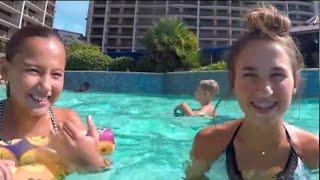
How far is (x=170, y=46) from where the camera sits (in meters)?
24.0

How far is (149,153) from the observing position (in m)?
4.40

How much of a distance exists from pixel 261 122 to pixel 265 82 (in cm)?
21

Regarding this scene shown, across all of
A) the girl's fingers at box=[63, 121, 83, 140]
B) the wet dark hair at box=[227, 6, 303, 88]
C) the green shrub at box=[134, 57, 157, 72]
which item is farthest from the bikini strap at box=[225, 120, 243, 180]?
the green shrub at box=[134, 57, 157, 72]

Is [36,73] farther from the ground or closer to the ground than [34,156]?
farther from the ground

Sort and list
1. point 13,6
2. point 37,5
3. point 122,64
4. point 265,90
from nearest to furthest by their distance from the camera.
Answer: point 265,90
point 122,64
point 13,6
point 37,5

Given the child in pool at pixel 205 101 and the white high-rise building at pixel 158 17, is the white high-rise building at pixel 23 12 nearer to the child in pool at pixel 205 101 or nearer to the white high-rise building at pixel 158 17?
the white high-rise building at pixel 158 17

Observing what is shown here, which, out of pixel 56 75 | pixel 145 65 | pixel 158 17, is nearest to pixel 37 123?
pixel 56 75

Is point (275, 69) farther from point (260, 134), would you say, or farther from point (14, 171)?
point (14, 171)

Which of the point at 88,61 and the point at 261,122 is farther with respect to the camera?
the point at 88,61

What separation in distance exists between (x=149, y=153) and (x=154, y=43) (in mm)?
20370

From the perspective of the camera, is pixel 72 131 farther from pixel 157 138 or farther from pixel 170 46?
pixel 170 46

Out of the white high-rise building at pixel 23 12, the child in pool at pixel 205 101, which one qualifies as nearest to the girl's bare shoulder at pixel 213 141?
the child in pool at pixel 205 101

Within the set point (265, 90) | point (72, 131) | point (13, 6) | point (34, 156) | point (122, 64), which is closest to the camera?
point (265, 90)

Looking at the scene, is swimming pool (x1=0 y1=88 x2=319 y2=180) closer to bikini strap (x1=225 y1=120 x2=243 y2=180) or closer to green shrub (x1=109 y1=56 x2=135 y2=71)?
bikini strap (x1=225 y1=120 x2=243 y2=180)
